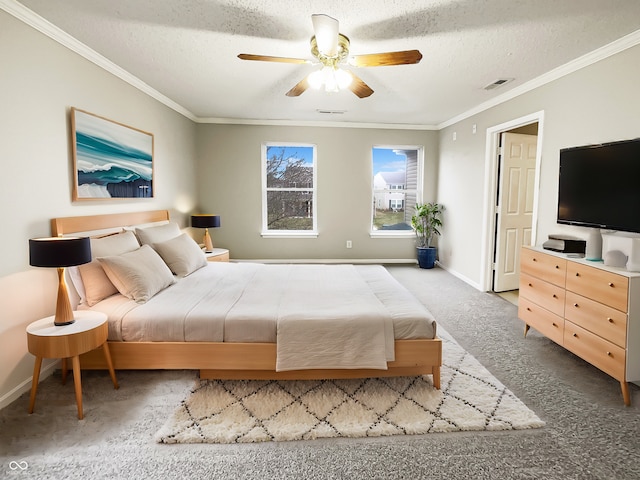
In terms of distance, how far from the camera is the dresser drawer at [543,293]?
2.79 metres

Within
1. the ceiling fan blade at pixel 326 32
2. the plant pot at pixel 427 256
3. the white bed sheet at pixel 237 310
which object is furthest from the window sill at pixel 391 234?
the ceiling fan blade at pixel 326 32

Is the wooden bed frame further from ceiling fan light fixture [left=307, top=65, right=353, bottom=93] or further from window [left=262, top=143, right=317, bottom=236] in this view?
window [left=262, top=143, right=317, bottom=236]

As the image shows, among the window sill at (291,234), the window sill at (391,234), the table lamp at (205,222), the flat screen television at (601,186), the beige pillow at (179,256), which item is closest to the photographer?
the flat screen television at (601,186)

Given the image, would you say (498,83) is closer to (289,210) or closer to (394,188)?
(394,188)

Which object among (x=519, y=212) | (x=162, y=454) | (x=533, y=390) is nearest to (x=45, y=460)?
(x=162, y=454)

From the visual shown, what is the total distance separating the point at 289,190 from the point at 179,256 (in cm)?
303

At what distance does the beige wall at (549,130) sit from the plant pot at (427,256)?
0.28m

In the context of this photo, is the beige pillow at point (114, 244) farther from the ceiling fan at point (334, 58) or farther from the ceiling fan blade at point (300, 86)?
the ceiling fan blade at point (300, 86)

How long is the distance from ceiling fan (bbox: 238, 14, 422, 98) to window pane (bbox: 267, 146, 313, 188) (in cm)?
316

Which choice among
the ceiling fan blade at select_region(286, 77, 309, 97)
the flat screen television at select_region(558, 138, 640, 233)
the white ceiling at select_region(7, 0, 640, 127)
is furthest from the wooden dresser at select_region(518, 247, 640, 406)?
the ceiling fan blade at select_region(286, 77, 309, 97)

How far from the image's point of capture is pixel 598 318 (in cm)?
240

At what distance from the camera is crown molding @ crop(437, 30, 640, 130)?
265 centimetres

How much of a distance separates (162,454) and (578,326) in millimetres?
2872

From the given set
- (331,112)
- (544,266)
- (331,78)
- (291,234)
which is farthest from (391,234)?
(331,78)
